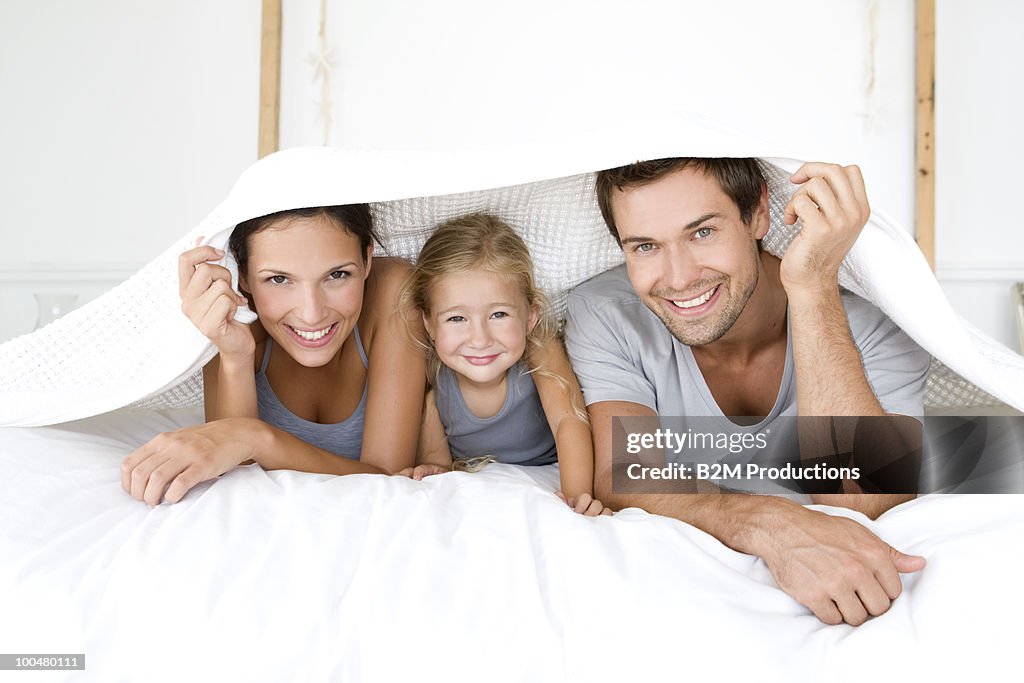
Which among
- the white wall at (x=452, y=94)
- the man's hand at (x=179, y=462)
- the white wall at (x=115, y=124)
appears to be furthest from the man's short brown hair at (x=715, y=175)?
the white wall at (x=115, y=124)

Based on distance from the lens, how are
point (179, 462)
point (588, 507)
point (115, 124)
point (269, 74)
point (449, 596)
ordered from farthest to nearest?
point (115, 124)
point (269, 74)
point (588, 507)
point (179, 462)
point (449, 596)

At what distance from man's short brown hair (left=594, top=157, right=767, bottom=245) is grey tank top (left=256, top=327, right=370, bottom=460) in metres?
0.55

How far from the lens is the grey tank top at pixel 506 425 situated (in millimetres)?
1518

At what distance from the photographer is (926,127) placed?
7.95 feet

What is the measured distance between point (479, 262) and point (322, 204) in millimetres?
336

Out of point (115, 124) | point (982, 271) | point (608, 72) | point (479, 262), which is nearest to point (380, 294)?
point (479, 262)

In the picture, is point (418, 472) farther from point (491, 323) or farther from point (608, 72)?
point (608, 72)

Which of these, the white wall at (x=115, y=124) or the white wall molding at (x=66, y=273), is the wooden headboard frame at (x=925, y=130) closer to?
the white wall at (x=115, y=124)

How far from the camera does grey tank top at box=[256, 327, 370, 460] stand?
1439 millimetres

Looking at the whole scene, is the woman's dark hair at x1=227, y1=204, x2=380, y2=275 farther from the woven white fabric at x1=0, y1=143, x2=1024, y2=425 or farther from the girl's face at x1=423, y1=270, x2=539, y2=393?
the girl's face at x1=423, y1=270, x2=539, y2=393

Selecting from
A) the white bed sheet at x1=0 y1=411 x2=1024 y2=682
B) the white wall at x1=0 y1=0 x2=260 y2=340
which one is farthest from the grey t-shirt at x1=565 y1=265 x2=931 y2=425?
the white wall at x1=0 y1=0 x2=260 y2=340

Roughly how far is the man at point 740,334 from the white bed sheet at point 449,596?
67 millimetres

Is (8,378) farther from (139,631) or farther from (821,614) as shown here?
(821,614)

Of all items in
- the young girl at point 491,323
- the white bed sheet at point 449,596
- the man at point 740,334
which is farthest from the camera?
the young girl at point 491,323
